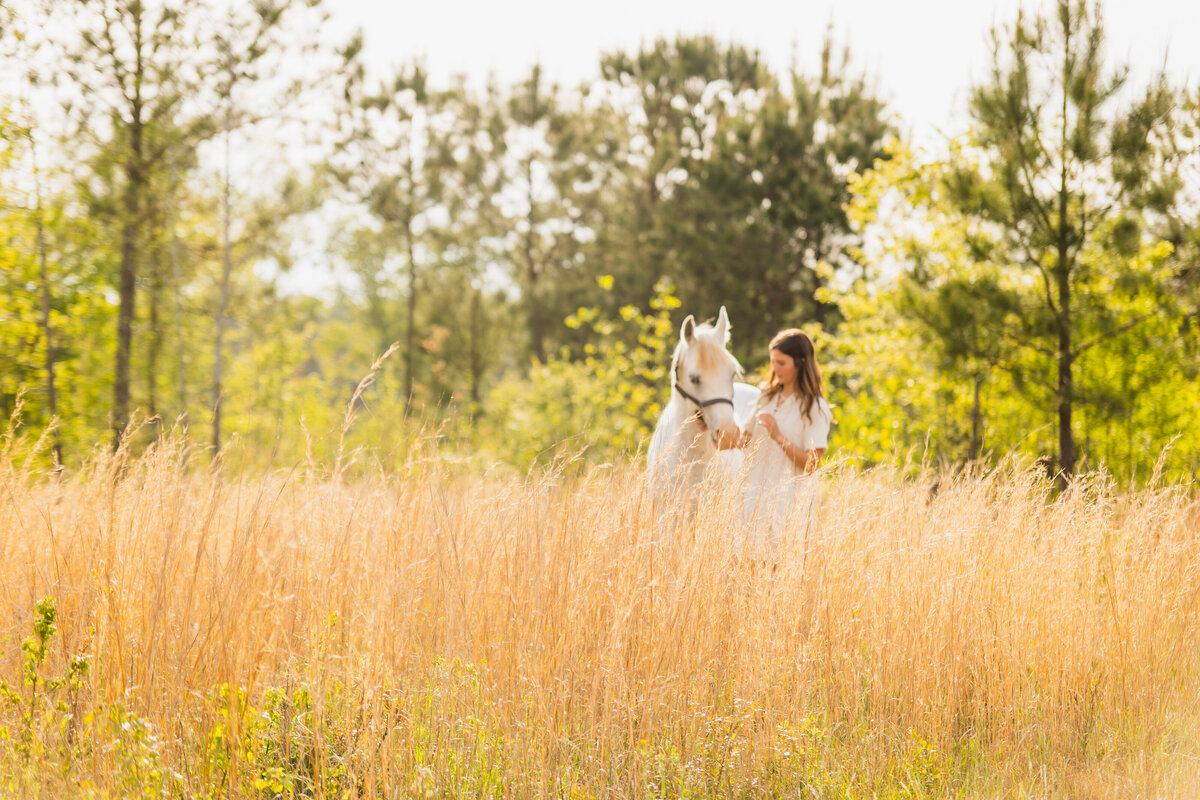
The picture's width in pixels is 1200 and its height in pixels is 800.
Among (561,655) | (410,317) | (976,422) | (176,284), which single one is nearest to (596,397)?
(976,422)

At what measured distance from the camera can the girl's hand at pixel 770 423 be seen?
4.01 metres

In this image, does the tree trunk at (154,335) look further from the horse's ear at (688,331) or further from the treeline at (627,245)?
the horse's ear at (688,331)

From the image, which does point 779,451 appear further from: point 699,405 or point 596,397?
point 596,397

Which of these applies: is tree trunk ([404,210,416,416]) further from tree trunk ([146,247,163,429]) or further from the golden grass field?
the golden grass field

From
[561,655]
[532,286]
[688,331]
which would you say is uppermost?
[532,286]

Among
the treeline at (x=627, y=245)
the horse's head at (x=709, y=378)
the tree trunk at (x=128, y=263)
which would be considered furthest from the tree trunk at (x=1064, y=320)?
the tree trunk at (x=128, y=263)

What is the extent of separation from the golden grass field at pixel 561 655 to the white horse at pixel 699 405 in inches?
25.1

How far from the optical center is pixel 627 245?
66.7 feet

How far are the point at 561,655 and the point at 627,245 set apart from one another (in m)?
18.4

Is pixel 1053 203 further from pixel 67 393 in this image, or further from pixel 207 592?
pixel 67 393

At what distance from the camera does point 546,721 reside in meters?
2.52

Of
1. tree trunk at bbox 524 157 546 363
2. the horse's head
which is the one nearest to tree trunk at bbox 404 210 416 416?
tree trunk at bbox 524 157 546 363

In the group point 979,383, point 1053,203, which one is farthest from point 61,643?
point 1053,203

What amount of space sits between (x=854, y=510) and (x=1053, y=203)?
21.1 feet
